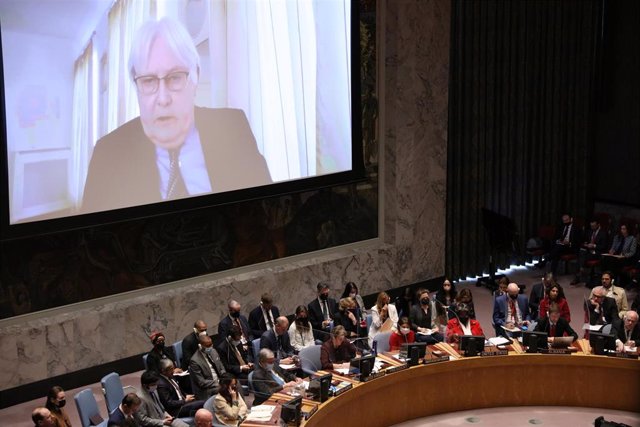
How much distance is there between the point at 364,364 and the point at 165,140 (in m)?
3.84

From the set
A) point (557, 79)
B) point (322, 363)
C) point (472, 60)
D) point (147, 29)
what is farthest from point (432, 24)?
point (322, 363)

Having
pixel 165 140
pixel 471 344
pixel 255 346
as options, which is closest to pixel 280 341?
pixel 255 346

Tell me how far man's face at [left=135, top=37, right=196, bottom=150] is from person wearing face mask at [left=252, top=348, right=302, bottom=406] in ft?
11.0

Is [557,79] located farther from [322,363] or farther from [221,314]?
[322,363]

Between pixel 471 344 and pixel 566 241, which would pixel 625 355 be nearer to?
pixel 471 344

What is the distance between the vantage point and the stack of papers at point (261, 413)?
28.4 feet

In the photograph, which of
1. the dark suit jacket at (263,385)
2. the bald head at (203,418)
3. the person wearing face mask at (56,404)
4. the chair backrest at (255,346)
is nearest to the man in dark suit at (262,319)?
the chair backrest at (255,346)

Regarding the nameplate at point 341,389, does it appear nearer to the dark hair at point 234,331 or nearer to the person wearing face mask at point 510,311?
the dark hair at point 234,331

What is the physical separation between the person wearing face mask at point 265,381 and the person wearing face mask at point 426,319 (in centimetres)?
215

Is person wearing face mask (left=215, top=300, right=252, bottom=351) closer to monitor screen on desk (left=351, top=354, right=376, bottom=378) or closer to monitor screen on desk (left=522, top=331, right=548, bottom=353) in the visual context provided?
monitor screen on desk (left=351, top=354, right=376, bottom=378)

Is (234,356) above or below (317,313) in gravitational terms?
below

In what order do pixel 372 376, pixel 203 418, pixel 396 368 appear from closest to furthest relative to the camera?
pixel 203 418 < pixel 372 376 < pixel 396 368

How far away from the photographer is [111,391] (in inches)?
365

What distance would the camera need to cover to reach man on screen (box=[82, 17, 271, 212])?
11391 mm
